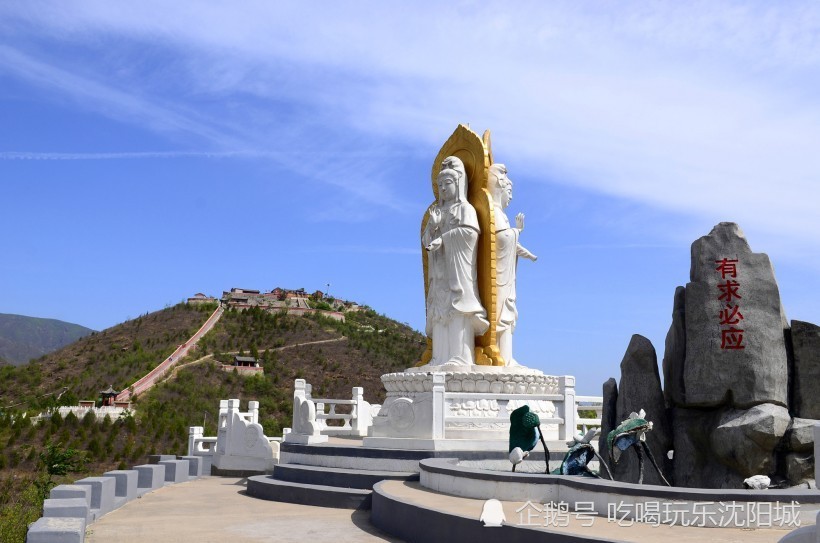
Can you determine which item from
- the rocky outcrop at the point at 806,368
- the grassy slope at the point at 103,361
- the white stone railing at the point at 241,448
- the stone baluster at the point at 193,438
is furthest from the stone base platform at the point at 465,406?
the grassy slope at the point at 103,361

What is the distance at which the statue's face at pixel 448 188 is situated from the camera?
45.0 ft

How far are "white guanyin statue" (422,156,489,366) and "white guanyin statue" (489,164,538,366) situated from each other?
1.43 feet

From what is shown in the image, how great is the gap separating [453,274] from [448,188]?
1.57 meters

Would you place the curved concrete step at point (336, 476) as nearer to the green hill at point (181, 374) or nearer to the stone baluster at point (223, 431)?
the stone baluster at point (223, 431)

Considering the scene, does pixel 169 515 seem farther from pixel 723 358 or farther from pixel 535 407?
pixel 723 358

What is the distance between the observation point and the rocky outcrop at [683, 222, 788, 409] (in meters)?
8.82

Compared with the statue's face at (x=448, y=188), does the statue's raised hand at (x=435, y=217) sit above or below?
below

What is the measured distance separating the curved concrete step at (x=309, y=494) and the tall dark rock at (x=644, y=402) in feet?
10.7

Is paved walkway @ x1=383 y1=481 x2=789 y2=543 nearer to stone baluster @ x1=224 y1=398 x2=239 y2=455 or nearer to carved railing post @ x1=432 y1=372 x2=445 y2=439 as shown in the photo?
carved railing post @ x1=432 y1=372 x2=445 y2=439

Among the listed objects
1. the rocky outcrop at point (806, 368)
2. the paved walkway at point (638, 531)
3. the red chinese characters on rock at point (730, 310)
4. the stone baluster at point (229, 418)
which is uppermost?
the red chinese characters on rock at point (730, 310)

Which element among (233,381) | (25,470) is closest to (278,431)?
(25,470)

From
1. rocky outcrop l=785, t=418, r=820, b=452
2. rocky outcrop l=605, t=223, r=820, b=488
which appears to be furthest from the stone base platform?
rocky outcrop l=785, t=418, r=820, b=452

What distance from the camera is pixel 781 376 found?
8.86 m

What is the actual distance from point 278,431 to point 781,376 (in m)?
24.0
